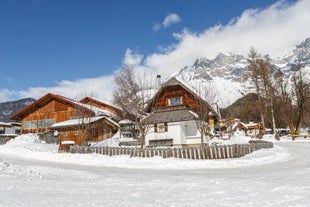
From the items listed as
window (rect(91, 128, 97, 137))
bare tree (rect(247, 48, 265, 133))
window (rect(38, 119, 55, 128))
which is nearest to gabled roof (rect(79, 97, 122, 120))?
window (rect(38, 119, 55, 128))

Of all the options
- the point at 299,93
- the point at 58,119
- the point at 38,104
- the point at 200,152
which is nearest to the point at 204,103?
the point at 200,152

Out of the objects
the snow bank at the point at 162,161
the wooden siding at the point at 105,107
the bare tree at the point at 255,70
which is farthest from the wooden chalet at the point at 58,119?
the bare tree at the point at 255,70

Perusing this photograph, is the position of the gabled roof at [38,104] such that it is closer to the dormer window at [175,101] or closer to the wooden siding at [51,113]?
the wooden siding at [51,113]

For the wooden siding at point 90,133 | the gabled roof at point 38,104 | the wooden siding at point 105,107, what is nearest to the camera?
the wooden siding at point 90,133

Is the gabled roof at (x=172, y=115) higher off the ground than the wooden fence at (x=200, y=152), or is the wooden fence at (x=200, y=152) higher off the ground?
the gabled roof at (x=172, y=115)

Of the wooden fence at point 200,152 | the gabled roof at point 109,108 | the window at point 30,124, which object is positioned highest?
the gabled roof at point 109,108

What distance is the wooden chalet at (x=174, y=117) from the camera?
3006 centimetres

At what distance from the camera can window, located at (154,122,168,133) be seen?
31.1 meters

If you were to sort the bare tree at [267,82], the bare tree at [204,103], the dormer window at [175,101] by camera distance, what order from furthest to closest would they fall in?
the bare tree at [267,82] → the dormer window at [175,101] → the bare tree at [204,103]

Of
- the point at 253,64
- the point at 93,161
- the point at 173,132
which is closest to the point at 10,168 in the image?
the point at 93,161

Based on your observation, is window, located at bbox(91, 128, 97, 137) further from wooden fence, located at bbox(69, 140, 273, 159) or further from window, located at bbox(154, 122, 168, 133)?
wooden fence, located at bbox(69, 140, 273, 159)

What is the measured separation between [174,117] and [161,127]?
2.17 metres

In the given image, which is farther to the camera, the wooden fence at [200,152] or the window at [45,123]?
the window at [45,123]

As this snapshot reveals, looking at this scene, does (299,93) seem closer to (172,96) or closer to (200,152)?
(172,96)
